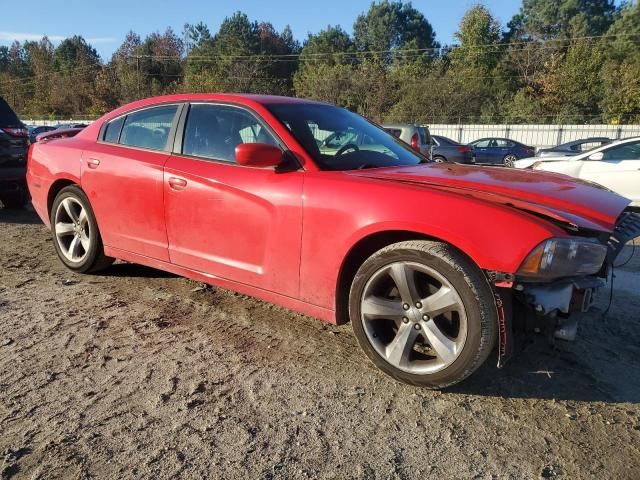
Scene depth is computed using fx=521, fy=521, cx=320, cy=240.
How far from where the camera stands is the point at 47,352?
3.17 metres

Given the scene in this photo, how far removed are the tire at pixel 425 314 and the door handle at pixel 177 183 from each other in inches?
58.6

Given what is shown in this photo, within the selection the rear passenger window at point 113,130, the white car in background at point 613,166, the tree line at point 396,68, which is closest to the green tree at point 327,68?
the tree line at point 396,68

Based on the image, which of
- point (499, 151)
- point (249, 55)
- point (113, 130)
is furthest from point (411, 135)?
point (249, 55)

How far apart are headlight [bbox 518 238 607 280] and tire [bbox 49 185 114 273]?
138 inches

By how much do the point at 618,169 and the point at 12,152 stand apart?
9.52 meters

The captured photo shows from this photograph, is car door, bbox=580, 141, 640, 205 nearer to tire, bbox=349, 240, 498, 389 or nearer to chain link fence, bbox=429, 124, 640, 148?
tire, bbox=349, 240, 498, 389

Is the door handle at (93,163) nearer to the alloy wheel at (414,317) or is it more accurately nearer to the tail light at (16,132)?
the alloy wheel at (414,317)

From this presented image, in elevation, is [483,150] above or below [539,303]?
below

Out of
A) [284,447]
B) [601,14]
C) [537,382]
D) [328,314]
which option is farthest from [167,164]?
[601,14]

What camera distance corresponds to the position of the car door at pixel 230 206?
319cm

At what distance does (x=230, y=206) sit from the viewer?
133 inches

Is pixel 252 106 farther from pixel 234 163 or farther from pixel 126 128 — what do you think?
pixel 126 128

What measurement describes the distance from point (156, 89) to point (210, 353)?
6093 cm

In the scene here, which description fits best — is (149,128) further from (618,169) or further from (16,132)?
(618,169)
